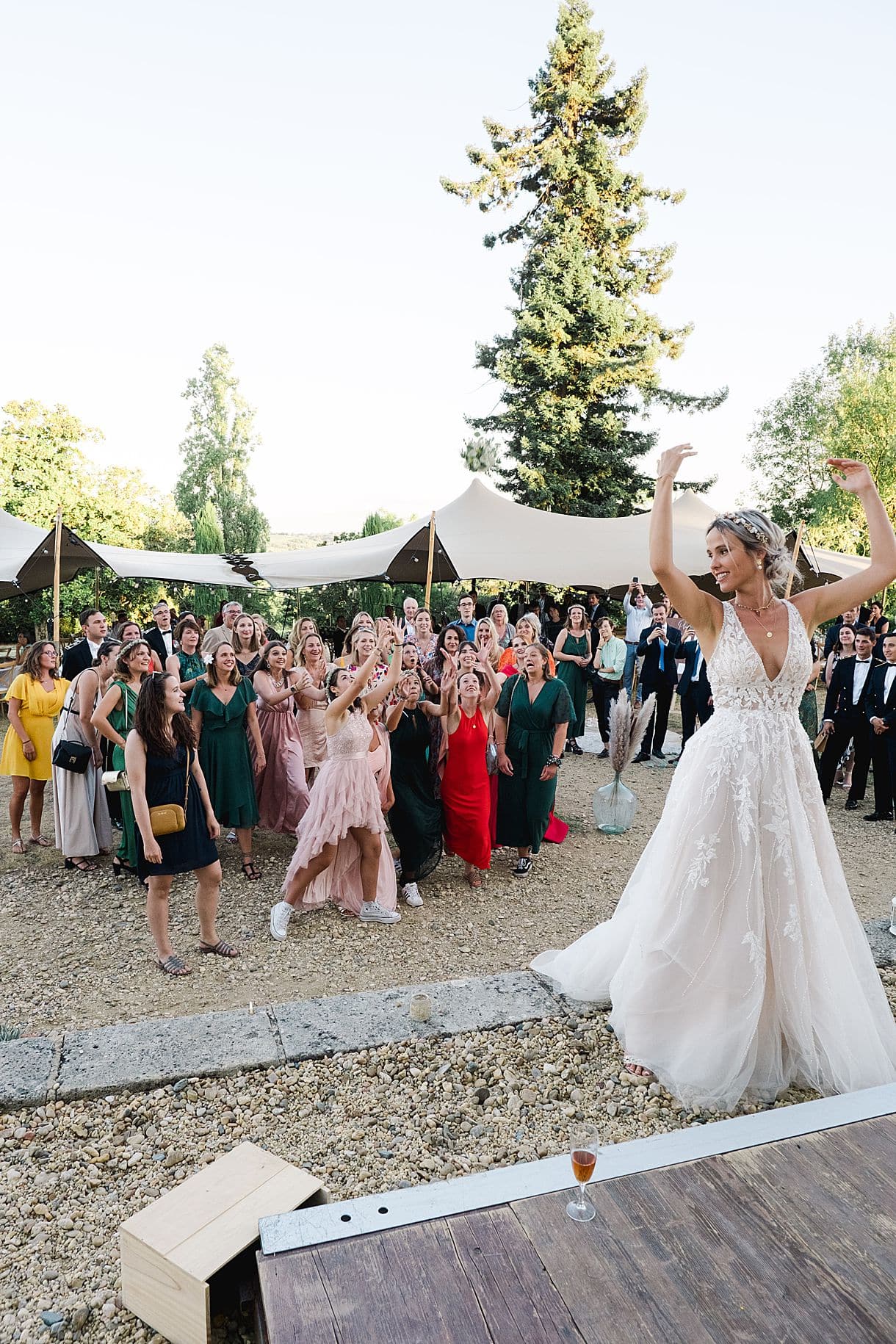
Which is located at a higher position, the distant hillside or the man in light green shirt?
the distant hillside

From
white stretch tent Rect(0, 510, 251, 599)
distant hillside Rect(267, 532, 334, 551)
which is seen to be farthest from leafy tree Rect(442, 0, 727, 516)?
distant hillside Rect(267, 532, 334, 551)

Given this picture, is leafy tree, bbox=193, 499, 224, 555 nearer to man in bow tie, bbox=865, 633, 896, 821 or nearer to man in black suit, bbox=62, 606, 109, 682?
man in black suit, bbox=62, 606, 109, 682

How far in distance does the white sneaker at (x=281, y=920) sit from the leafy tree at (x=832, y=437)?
24332mm

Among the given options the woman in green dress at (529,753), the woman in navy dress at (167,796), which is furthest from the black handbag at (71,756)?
the woman in green dress at (529,753)

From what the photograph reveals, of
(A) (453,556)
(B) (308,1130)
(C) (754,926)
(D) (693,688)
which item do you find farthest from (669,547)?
(A) (453,556)

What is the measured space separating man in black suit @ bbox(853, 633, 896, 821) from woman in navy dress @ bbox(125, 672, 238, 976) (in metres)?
6.41

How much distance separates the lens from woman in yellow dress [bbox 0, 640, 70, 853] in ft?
21.0

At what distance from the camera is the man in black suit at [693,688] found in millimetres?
9977

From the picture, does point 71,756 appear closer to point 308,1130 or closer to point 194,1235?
A: point 308,1130

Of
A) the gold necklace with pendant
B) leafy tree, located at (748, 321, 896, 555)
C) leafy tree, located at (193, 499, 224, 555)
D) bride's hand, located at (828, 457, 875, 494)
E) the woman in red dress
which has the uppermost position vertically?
leafy tree, located at (748, 321, 896, 555)

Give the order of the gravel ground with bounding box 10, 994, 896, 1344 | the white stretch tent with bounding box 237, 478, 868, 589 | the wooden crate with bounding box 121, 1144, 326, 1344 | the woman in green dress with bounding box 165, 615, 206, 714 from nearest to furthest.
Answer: the wooden crate with bounding box 121, 1144, 326, 1344 < the gravel ground with bounding box 10, 994, 896, 1344 < the woman in green dress with bounding box 165, 615, 206, 714 < the white stretch tent with bounding box 237, 478, 868, 589

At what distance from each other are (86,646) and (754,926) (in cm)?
688

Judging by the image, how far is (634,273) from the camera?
21.2m

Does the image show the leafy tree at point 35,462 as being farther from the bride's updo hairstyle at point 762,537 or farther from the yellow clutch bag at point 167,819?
the bride's updo hairstyle at point 762,537
